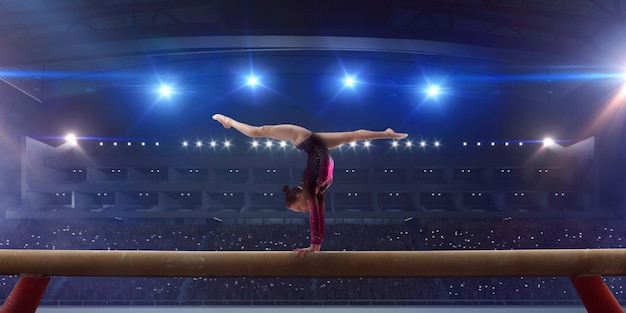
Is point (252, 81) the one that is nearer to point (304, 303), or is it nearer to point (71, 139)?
point (304, 303)

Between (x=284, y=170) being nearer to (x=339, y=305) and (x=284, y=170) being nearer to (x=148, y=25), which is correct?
(x=339, y=305)

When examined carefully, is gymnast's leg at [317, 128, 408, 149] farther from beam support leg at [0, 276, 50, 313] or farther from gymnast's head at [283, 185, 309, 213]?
beam support leg at [0, 276, 50, 313]

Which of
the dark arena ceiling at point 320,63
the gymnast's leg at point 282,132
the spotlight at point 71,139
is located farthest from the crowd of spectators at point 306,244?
the gymnast's leg at point 282,132

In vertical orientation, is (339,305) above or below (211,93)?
below

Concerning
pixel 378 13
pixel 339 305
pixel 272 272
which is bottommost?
pixel 339 305

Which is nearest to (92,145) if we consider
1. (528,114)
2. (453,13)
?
(453,13)

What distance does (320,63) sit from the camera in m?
13.4

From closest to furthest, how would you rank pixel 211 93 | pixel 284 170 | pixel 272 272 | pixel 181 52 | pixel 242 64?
pixel 272 272, pixel 181 52, pixel 242 64, pixel 211 93, pixel 284 170

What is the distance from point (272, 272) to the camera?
10.5 feet

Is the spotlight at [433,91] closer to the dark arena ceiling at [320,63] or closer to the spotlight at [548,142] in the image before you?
the dark arena ceiling at [320,63]

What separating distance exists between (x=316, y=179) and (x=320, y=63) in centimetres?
1065

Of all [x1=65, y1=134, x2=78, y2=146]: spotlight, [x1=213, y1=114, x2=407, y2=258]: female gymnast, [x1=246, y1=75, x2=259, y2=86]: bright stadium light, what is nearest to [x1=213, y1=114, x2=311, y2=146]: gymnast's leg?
[x1=213, y1=114, x2=407, y2=258]: female gymnast

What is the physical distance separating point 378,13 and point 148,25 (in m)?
6.33

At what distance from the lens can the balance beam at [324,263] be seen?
3.14 metres
